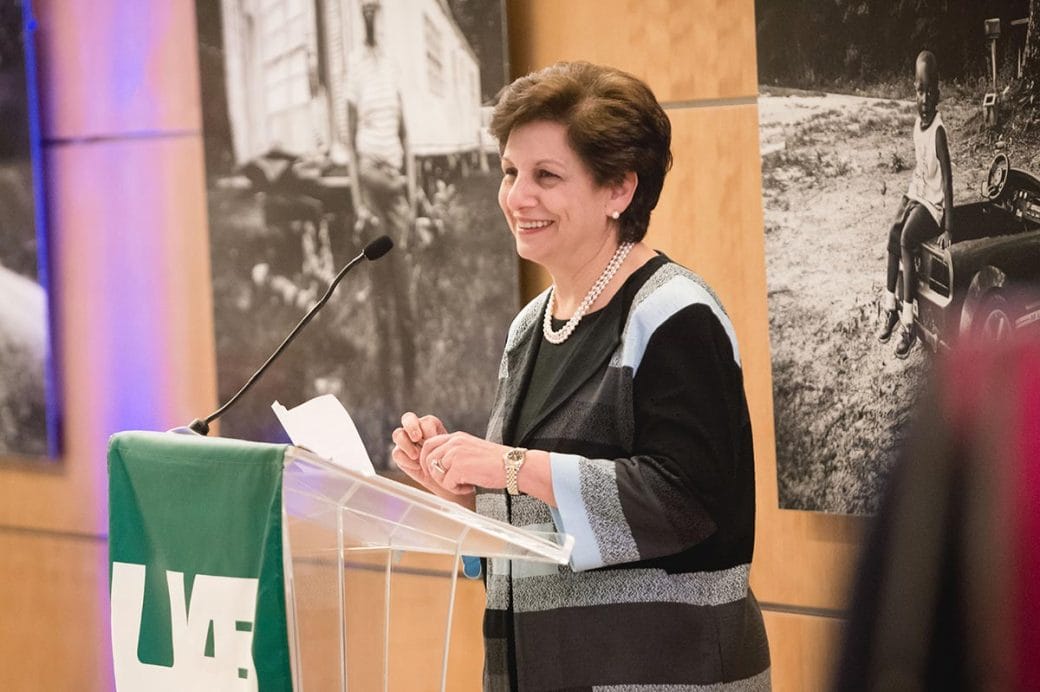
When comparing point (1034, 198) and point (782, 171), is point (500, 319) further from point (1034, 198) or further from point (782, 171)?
point (1034, 198)

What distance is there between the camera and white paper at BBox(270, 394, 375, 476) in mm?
1998

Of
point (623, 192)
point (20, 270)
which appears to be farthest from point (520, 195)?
point (20, 270)

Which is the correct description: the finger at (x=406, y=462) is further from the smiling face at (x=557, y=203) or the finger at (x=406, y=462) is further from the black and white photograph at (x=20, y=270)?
the black and white photograph at (x=20, y=270)

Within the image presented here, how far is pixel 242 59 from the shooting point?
3926mm

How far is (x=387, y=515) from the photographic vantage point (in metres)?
1.73

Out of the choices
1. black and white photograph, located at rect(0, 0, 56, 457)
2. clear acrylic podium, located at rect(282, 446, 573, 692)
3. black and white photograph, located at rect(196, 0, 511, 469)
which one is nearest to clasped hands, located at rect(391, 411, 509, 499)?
clear acrylic podium, located at rect(282, 446, 573, 692)

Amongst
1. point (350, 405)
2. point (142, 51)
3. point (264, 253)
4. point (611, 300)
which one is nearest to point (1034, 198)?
point (611, 300)

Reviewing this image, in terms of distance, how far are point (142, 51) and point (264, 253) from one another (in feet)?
3.01

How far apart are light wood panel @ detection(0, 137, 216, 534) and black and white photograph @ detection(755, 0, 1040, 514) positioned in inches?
77.8

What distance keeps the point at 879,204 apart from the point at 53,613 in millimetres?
3326

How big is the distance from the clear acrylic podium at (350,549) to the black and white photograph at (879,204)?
1266mm

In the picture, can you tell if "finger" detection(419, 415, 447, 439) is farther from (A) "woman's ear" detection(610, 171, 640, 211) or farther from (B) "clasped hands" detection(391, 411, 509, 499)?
(A) "woman's ear" detection(610, 171, 640, 211)

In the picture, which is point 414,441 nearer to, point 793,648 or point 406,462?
point 406,462

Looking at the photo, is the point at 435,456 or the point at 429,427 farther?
the point at 429,427
